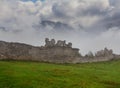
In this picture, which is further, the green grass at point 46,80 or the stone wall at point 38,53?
the stone wall at point 38,53

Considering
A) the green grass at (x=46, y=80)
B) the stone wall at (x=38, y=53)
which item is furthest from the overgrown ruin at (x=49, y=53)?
the green grass at (x=46, y=80)

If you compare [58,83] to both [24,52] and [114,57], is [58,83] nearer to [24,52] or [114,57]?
[24,52]

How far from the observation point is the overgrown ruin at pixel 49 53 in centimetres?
5728

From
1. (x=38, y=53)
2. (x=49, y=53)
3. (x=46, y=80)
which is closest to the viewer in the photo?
(x=46, y=80)

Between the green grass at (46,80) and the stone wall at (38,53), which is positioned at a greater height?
the stone wall at (38,53)

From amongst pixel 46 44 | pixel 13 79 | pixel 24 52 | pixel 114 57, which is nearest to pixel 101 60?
pixel 114 57

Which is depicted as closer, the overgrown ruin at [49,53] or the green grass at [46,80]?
the green grass at [46,80]

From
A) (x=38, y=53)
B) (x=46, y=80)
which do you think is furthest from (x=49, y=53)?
(x=46, y=80)

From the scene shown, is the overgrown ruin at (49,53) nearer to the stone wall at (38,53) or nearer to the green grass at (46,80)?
the stone wall at (38,53)

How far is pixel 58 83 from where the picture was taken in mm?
34594

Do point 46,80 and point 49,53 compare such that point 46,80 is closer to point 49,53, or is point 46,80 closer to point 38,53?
point 38,53

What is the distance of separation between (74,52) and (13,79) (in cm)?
3470

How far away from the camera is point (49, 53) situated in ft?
207

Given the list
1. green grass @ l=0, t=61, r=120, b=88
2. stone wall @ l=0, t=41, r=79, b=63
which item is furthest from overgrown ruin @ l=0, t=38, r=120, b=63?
green grass @ l=0, t=61, r=120, b=88
